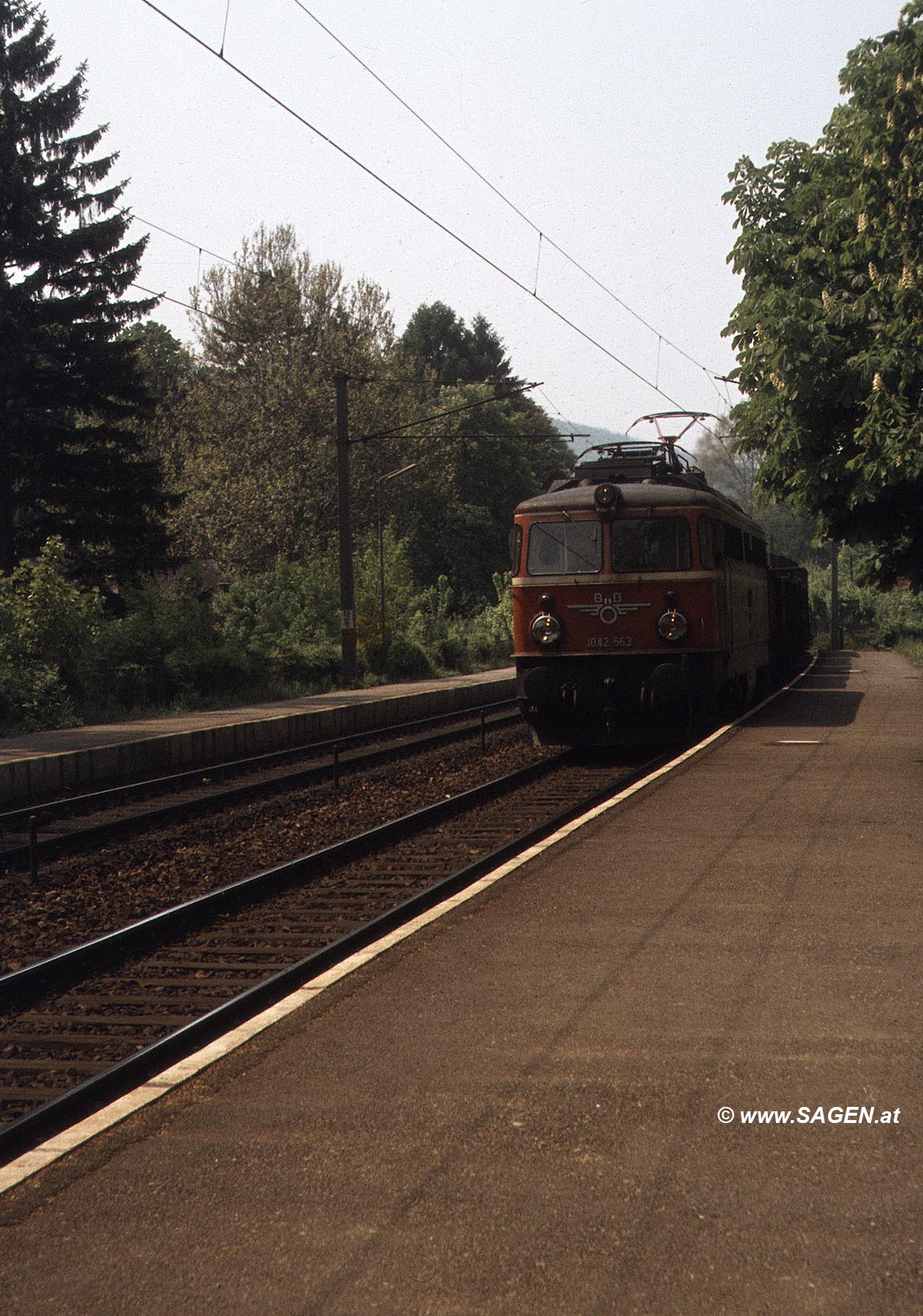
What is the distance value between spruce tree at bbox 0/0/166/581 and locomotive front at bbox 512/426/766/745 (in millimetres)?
17325

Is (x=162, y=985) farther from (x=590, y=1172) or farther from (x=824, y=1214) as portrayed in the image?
(x=824, y=1214)

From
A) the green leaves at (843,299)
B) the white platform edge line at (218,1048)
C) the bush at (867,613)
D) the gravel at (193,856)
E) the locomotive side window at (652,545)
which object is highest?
the green leaves at (843,299)

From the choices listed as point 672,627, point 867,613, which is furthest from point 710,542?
point 867,613

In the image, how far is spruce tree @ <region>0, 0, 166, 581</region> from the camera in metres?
32.5

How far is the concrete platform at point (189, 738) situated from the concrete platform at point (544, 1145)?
→ 9.81 metres

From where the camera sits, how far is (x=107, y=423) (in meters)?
33.9

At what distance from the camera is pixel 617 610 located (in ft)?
56.7

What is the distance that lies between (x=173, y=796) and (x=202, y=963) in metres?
7.81

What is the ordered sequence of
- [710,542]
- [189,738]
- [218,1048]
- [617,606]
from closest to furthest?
[218,1048]
[617,606]
[710,542]
[189,738]

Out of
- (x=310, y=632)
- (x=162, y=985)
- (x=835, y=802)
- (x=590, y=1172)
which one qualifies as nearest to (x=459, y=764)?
(x=835, y=802)

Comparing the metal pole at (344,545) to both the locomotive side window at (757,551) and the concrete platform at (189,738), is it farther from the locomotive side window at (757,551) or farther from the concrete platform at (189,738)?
the locomotive side window at (757,551)

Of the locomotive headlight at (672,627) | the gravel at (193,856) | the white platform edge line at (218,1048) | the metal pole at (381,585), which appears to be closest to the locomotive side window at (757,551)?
the locomotive headlight at (672,627)

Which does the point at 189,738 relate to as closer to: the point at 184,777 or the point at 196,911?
the point at 184,777

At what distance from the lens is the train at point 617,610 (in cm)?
1711
